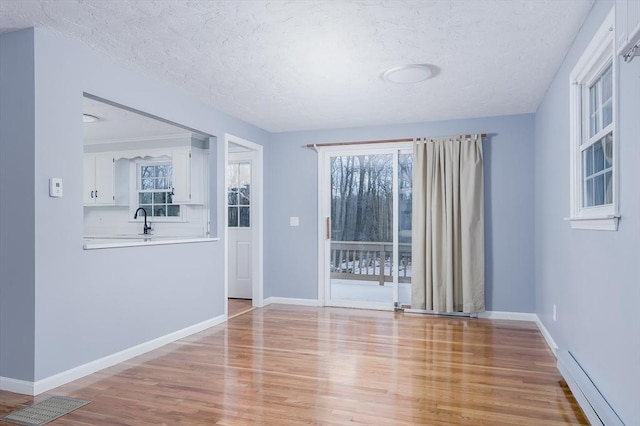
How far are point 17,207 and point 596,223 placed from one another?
3471mm

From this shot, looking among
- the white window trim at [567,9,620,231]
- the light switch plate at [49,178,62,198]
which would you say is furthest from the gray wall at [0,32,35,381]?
the white window trim at [567,9,620,231]

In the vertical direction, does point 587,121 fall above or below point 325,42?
below

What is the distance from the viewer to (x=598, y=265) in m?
2.23

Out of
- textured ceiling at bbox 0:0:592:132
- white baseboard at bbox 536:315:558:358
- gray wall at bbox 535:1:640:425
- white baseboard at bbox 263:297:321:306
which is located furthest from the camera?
white baseboard at bbox 263:297:321:306

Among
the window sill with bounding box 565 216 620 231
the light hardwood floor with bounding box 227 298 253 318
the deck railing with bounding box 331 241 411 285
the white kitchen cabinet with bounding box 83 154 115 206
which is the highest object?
the white kitchen cabinet with bounding box 83 154 115 206

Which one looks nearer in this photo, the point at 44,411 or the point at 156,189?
the point at 44,411

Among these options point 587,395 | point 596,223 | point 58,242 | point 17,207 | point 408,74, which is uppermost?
point 408,74

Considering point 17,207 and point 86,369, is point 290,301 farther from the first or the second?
point 17,207

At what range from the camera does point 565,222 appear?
303cm

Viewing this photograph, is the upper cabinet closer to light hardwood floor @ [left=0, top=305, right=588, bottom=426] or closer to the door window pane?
light hardwood floor @ [left=0, top=305, right=588, bottom=426]

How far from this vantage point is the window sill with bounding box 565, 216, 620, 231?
1981 mm

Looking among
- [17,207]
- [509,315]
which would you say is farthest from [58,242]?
[509,315]

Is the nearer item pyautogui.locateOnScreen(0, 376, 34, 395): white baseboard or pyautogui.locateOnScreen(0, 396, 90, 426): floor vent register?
pyautogui.locateOnScreen(0, 396, 90, 426): floor vent register

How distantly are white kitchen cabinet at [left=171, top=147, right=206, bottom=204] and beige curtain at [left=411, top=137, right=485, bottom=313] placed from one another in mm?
2867
